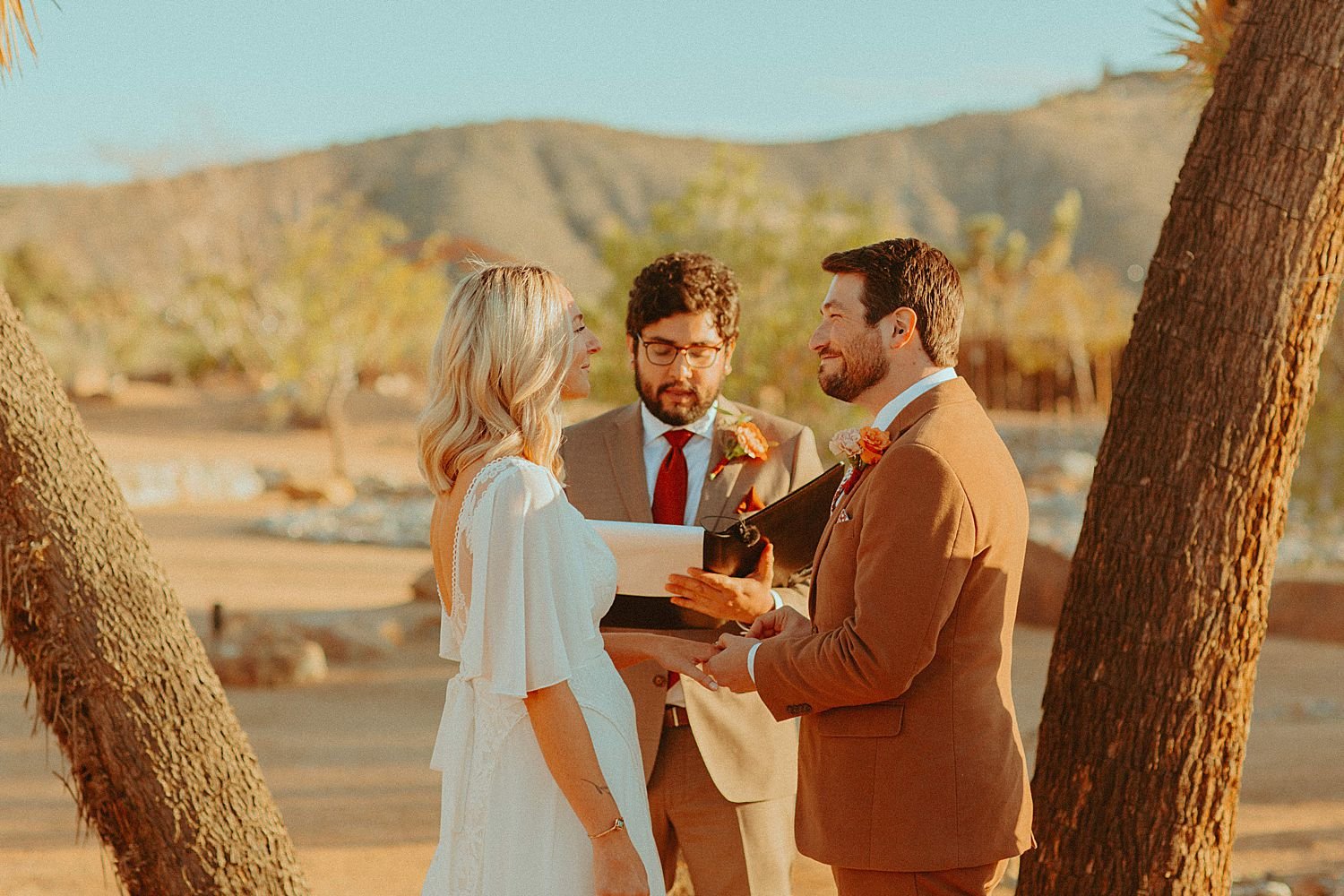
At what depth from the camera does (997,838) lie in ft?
8.60

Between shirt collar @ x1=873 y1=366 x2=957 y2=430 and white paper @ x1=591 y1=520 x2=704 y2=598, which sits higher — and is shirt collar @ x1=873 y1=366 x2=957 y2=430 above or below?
above

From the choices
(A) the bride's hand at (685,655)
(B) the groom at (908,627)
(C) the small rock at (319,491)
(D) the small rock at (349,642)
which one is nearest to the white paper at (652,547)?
(A) the bride's hand at (685,655)

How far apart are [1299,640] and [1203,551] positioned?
9639 mm

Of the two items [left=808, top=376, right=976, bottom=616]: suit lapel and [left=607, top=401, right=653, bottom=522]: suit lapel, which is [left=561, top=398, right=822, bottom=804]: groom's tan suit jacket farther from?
[left=808, top=376, right=976, bottom=616]: suit lapel

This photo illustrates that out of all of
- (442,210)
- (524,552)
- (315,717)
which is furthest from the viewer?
(442,210)

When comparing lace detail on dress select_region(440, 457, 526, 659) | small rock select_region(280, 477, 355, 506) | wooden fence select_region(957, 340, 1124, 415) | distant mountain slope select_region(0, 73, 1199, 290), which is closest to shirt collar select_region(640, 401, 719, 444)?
lace detail on dress select_region(440, 457, 526, 659)

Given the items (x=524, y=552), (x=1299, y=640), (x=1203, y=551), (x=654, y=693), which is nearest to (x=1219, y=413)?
(x=1203, y=551)

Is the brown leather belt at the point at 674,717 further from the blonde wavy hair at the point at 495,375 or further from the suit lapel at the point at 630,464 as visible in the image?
the blonde wavy hair at the point at 495,375

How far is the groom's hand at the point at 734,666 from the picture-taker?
2777 millimetres

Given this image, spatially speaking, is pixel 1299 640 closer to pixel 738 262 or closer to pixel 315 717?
pixel 738 262

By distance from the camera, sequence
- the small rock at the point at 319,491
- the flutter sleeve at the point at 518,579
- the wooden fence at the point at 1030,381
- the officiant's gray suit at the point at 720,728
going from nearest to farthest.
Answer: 1. the flutter sleeve at the point at 518,579
2. the officiant's gray suit at the point at 720,728
3. the small rock at the point at 319,491
4. the wooden fence at the point at 1030,381

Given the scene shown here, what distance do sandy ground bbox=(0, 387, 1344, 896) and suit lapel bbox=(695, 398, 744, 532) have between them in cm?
170

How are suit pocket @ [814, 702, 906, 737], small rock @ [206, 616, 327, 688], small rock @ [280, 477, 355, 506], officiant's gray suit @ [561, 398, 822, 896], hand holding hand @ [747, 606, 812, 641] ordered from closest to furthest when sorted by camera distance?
suit pocket @ [814, 702, 906, 737] → hand holding hand @ [747, 606, 812, 641] → officiant's gray suit @ [561, 398, 822, 896] → small rock @ [206, 616, 327, 688] → small rock @ [280, 477, 355, 506]

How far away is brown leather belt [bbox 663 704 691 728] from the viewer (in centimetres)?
346
